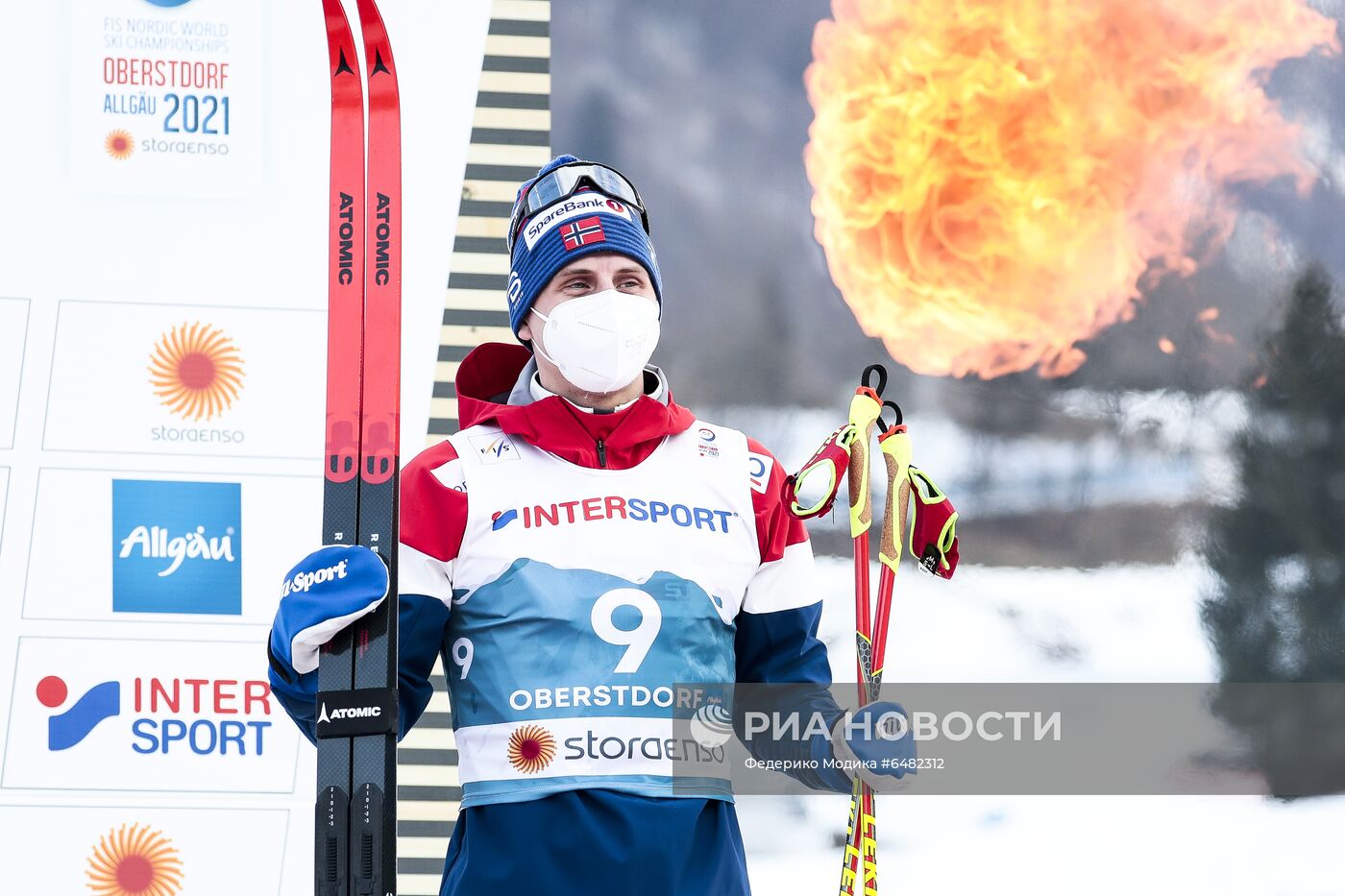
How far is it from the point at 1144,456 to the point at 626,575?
2.41 metres

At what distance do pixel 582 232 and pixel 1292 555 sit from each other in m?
2.75

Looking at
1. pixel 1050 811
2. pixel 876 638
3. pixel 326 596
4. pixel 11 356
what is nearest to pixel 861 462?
pixel 876 638

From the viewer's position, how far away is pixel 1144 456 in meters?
3.89

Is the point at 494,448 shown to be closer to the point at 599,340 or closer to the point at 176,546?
the point at 599,340

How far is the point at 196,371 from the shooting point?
11.2 feet

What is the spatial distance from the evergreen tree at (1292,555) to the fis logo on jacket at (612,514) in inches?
94.5

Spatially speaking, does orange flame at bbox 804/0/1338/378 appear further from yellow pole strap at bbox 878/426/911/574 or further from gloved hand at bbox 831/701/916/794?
gloved hand at bbox 831/701/916/794

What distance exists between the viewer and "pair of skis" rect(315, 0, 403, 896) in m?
1.82

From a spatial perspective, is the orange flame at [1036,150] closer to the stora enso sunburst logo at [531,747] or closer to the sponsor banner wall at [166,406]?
the sponsor banner wall at [166,406]

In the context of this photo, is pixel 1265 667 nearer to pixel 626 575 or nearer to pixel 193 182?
pixel 626 575

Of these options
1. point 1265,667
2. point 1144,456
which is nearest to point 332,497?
point 1144,456

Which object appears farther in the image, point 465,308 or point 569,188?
point 465,308

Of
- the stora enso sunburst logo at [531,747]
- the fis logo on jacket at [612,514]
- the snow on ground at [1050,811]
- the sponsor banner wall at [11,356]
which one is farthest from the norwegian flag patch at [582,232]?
the sponsor banner wall at [11,356]

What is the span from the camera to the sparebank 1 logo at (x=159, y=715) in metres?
3.36
